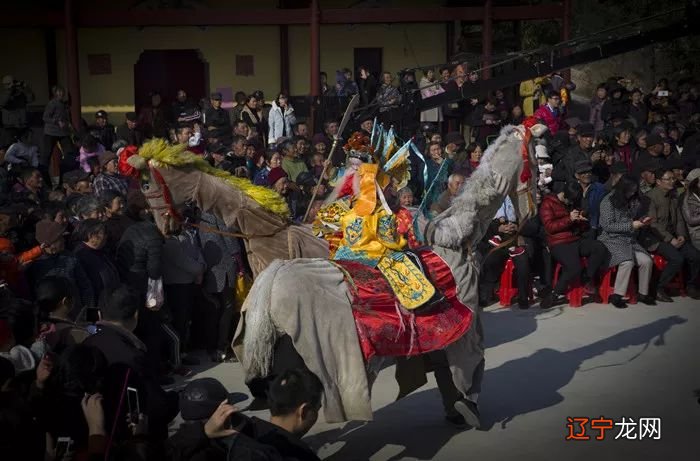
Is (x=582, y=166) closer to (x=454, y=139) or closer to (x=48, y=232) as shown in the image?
(x=454, y=139)

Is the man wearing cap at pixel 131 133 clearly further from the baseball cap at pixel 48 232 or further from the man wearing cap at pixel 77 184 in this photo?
the baseball cap at pixel 48 232

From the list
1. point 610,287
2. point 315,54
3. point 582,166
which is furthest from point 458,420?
point 315,54

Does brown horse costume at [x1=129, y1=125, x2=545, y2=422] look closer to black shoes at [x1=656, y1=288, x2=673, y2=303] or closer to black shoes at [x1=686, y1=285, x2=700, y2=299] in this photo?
black shoes at [x1=656, y1=288, x2=673, y2=303]

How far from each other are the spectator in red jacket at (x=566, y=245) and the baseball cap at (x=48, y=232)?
5972mm

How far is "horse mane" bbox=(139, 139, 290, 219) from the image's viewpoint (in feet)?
23.7

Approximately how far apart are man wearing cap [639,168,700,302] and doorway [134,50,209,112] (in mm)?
9773

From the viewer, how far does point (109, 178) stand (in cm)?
1046

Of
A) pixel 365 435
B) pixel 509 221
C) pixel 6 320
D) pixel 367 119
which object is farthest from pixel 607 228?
pixel 6 320

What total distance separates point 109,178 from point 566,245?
5327 mm

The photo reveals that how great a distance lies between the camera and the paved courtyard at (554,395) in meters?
7.22

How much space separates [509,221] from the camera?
38.3 ft

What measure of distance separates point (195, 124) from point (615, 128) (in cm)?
674

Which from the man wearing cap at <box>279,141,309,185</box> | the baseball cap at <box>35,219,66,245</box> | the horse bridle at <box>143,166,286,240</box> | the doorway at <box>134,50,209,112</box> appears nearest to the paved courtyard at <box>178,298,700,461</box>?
the horse bridle at <box>143,166,286,240</box>

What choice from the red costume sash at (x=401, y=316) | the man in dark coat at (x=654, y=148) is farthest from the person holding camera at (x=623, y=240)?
the red costume sash at (x=401, y=316)
